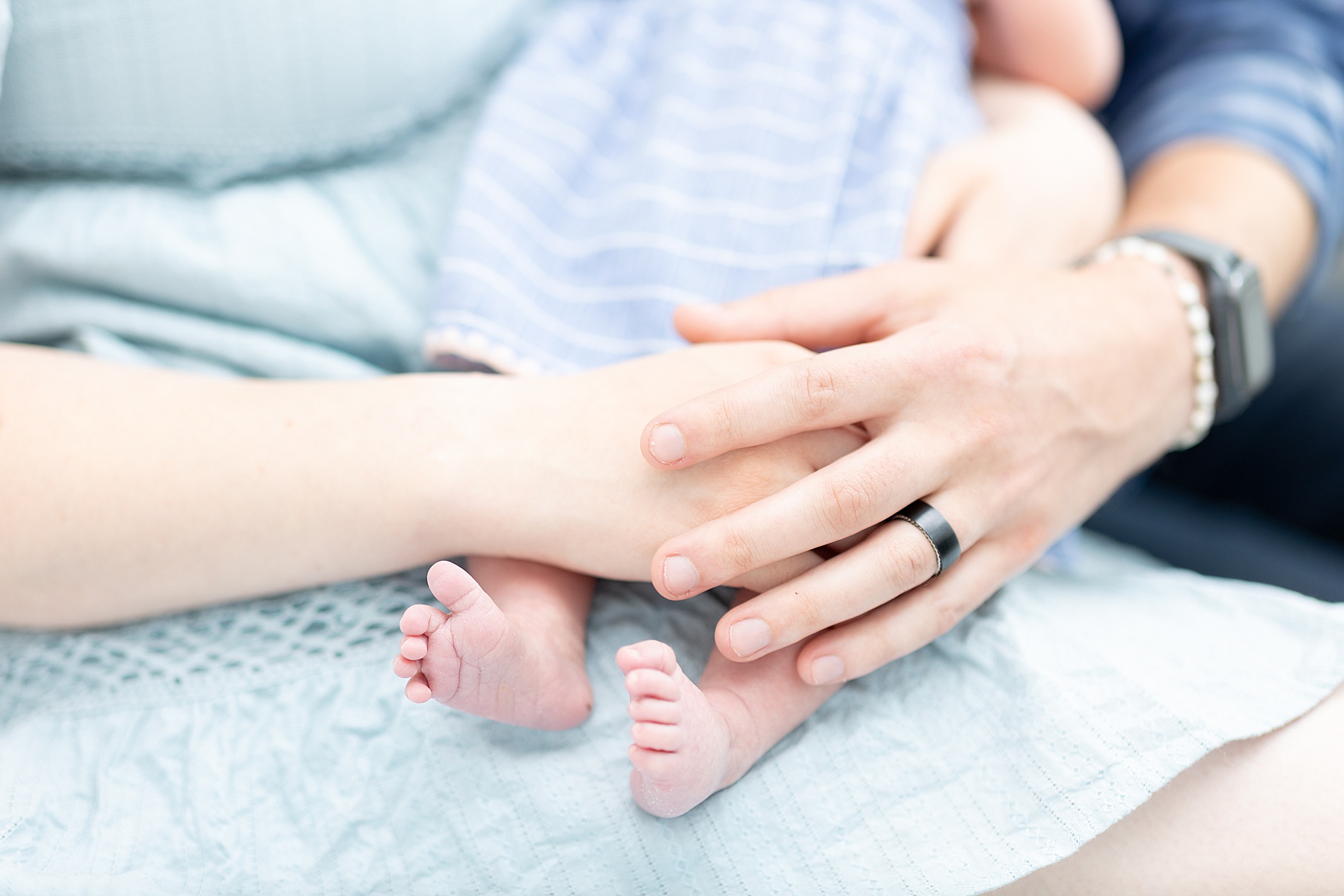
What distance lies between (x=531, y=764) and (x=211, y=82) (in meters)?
0.56

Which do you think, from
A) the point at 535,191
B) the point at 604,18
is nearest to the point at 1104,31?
the point at 604,18

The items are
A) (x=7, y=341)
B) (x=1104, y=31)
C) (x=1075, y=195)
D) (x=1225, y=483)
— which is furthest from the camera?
(x=1225, y=483)

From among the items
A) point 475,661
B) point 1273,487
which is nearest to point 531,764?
point 475,661

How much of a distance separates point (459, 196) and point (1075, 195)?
62cm

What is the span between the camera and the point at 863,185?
78 cm

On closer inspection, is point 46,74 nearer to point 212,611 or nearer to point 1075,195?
point 212,611

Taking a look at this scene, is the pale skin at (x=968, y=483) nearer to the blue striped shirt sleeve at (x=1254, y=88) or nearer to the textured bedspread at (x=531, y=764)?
the textured bedspread at (x=531, y=764)

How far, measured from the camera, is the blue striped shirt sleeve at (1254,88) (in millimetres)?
1002

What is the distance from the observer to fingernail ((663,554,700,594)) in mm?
531

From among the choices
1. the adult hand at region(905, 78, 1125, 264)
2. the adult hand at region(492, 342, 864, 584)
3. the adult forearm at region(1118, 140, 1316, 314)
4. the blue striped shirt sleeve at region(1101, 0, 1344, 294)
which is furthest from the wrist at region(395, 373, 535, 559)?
the blue striped shirt sleeve at region(1101, 0, 1344, 294)

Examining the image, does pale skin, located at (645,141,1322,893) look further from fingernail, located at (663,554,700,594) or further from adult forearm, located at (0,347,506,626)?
adult forearm, located at (0,347,506,626)

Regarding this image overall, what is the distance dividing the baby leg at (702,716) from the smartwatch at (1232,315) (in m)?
0.53

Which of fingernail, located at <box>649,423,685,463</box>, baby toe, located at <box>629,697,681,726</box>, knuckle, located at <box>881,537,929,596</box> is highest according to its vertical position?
fingernail, located at <box>649,423,685,463</box>

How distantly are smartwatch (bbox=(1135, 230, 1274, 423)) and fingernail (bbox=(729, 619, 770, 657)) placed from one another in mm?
583
